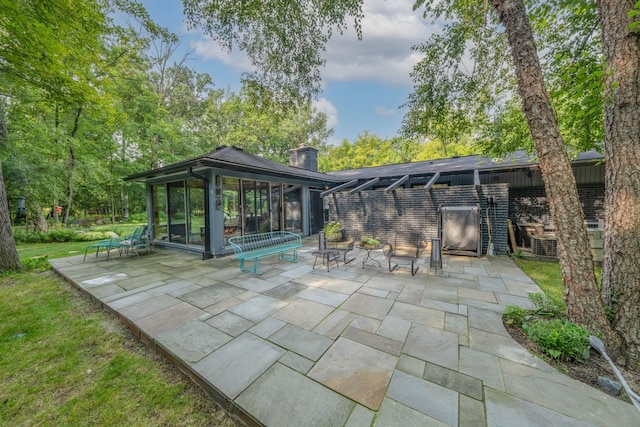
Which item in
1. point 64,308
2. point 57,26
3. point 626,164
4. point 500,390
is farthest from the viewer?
point 57,26

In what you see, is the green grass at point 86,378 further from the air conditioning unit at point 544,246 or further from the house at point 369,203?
the air conditioning unit at point 544,246

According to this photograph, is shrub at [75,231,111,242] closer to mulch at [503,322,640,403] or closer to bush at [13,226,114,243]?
bush at [13,226,114,243]

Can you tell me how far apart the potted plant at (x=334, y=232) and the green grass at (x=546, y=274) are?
5.27 m

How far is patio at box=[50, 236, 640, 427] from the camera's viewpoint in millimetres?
1692

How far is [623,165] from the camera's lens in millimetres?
2324

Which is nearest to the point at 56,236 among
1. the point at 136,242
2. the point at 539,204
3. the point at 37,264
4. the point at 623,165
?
the point at 37,264

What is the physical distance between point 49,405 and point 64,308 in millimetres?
2561

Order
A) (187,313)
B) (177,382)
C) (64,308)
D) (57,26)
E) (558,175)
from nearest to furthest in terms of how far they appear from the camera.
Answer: (177,382) → (558,175) → (187,313) → (64,308) → (57,26)

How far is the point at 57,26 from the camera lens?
4891 millimetres

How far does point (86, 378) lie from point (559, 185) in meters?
5.12

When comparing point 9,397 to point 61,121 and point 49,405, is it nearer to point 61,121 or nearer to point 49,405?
point 49,405

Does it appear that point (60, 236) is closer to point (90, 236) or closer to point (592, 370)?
point (90, 236)

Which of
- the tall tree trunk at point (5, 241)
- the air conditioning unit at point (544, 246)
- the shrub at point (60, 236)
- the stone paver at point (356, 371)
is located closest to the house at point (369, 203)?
the air conditioning unit at point (544, 246)

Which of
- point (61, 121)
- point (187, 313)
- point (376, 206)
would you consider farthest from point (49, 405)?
point (61, 121)
